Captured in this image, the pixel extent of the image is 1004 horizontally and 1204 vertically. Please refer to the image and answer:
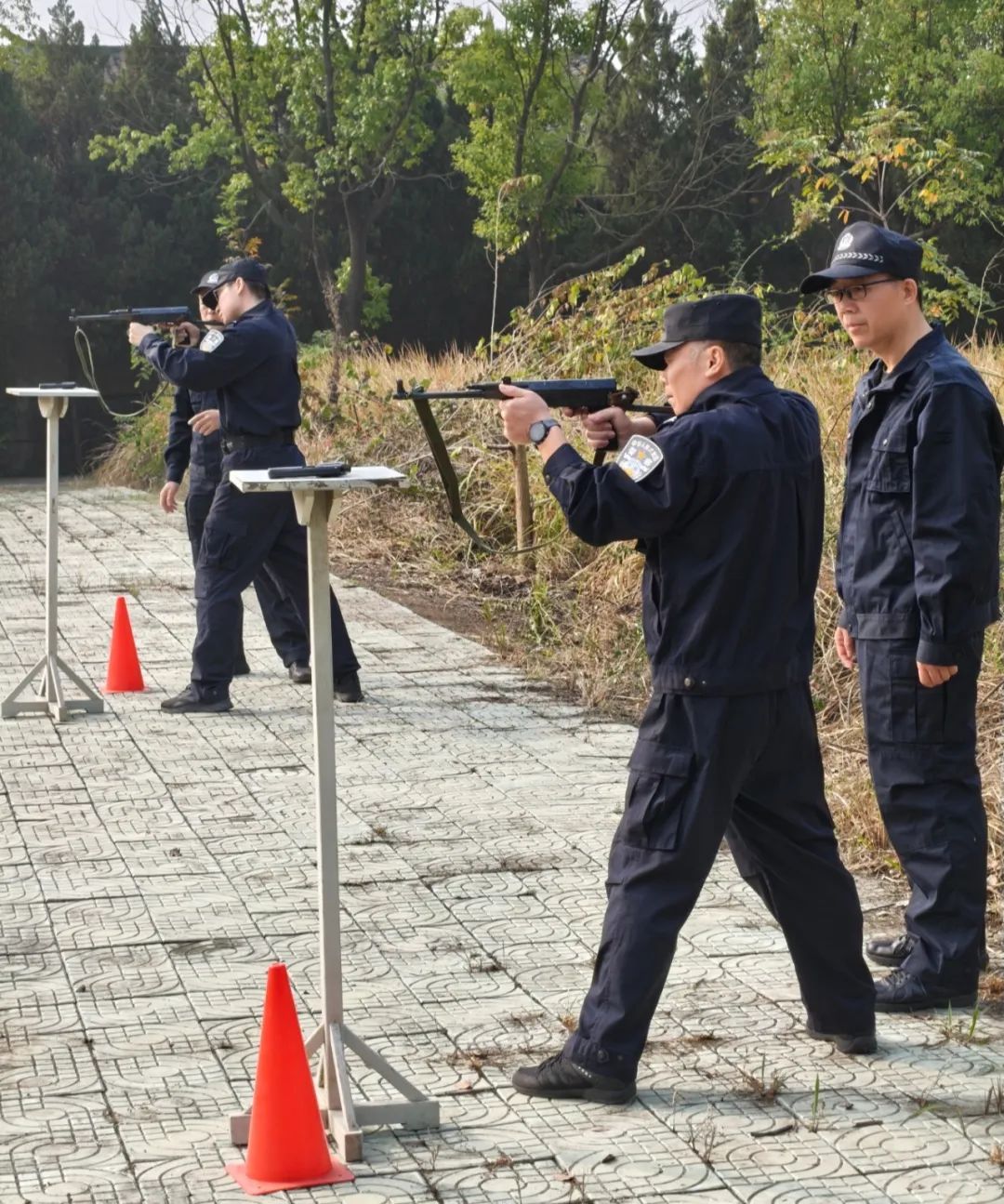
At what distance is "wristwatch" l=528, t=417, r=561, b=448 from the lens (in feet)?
13.7

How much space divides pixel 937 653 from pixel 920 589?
0.16 meters

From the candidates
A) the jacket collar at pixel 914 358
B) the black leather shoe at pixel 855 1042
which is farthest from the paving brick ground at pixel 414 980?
the jacket collar at pixel 914 358

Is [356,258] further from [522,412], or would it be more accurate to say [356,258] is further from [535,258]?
[522,412]

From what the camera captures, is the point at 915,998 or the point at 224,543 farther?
the point at 224,543

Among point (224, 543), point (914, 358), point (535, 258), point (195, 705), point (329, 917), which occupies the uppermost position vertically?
point (535, 258)

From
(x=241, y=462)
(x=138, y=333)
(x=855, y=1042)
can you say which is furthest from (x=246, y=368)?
(x=855, y=1042)

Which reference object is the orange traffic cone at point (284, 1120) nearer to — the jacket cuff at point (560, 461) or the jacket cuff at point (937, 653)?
the jacket cuff at point (560, 461)

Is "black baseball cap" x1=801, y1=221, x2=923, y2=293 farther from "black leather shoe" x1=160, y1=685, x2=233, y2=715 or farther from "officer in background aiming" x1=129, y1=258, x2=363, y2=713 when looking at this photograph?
"black leather shoe" x1=160, y1=685, x2=233, y2=715

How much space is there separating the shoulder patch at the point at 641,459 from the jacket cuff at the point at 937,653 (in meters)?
0.97

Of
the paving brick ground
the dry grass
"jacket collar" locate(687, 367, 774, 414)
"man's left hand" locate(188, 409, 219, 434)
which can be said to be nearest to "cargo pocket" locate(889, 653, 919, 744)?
the paving brick ground

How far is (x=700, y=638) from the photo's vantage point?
4.06m

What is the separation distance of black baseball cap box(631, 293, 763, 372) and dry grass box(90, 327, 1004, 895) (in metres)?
2.32

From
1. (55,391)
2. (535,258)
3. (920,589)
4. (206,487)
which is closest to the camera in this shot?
(920,589)

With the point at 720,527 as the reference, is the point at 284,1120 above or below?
below
